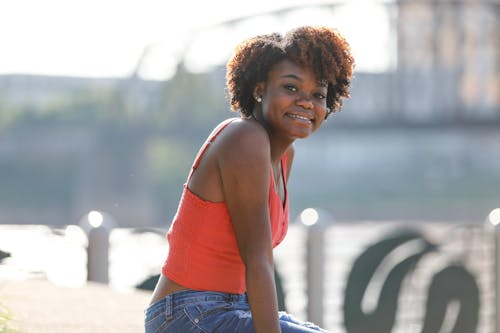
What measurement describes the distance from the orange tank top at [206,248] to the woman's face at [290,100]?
14 centimetres

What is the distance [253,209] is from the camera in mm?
2707

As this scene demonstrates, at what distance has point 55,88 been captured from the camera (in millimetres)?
67375

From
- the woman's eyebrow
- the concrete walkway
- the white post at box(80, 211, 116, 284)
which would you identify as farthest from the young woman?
the white post at box(80, 211, 116, 284)

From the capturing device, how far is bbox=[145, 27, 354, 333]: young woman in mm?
2709

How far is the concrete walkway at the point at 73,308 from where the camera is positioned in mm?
4477

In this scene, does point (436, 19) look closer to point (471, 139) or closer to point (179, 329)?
point (471, 139)

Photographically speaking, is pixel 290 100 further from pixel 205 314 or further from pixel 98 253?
pixel 98 253

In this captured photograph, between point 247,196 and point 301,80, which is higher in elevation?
point 301,80

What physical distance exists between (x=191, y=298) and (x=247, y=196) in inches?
11.5

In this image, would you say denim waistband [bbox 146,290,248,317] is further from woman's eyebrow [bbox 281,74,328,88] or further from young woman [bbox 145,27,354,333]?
woman's eyebrow [bbox 281,74,328,88]

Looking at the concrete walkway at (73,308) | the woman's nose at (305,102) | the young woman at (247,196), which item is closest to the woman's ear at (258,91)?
the young woman at (247,196)

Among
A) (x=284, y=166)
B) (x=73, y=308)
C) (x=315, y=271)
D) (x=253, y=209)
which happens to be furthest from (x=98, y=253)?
(x=253, y=209)

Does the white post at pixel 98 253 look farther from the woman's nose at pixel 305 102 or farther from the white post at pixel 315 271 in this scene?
the woman's nose at pixel 305 102

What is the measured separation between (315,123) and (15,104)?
58085 millimetres
